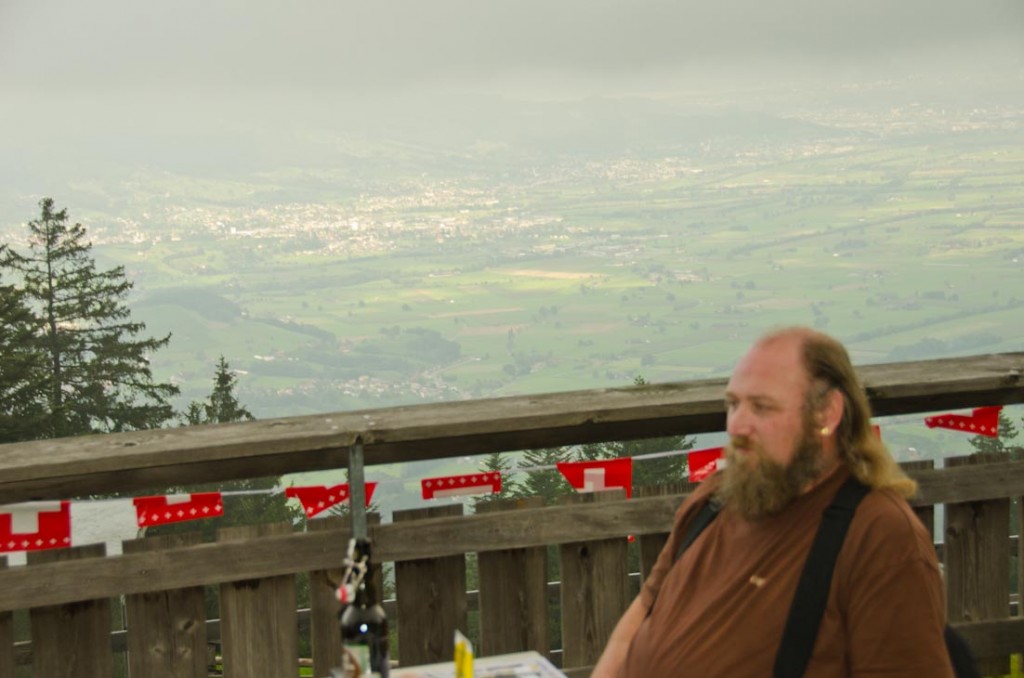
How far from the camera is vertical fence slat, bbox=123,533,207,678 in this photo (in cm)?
283

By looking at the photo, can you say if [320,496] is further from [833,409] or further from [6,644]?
[833,409]

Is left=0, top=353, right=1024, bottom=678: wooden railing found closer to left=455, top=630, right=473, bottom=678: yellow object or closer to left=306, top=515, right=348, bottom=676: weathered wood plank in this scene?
left=306, top=515, right=348, bottom=676: weathered wood plank

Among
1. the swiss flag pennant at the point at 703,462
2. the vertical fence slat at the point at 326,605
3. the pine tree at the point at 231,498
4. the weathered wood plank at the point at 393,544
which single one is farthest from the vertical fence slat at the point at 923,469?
the pine tree at the point at 231,498

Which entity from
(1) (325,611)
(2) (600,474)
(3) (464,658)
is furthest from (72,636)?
(2) (600,474)

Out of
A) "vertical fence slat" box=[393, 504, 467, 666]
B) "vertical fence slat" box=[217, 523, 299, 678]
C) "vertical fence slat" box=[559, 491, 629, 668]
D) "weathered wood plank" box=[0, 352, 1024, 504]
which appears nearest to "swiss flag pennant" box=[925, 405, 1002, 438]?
"weathered wood plank" box=[0, 352, 1024, 504]

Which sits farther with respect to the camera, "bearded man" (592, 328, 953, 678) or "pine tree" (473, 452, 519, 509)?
"pine tree" (473, 452, 519, 509)

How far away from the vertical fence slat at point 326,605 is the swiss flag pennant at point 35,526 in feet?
1.77

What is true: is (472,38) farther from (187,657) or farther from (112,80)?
(187,657)

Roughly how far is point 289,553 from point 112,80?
47905 millimetres

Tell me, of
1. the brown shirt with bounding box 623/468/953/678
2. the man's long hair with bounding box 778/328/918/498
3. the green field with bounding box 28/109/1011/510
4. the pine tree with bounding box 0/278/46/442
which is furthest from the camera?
the green field with bounding box 28/109/1011/510

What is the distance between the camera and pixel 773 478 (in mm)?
2252

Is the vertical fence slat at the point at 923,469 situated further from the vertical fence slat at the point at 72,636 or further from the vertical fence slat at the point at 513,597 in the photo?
the vertical fence slat at the point at 72,636

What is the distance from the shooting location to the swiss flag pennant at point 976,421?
332cm

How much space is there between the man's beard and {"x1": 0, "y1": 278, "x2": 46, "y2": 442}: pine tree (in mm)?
19338
